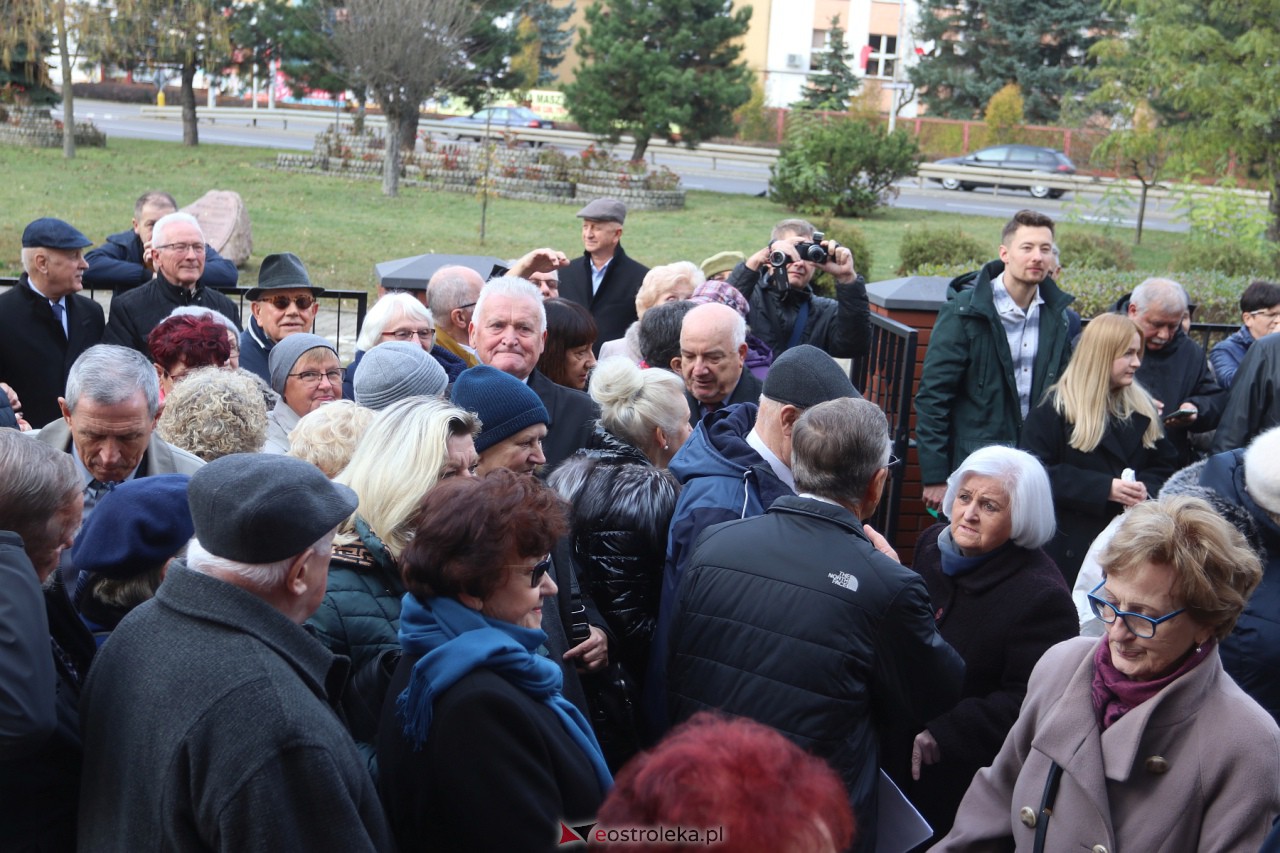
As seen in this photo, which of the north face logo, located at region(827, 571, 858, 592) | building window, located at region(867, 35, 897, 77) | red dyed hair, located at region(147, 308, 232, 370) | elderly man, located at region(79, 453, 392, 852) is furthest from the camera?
building window, located at region(867, 35, 897, 77)

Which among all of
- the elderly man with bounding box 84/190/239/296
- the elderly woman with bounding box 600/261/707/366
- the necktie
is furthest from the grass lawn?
the elderly woman with bounding box 600/261/707/366

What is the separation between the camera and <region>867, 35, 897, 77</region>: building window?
190 feet

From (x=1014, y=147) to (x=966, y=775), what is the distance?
120ft

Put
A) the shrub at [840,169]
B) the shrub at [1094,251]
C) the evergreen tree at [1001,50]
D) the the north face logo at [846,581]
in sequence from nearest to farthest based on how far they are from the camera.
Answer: the the north face logo at [846,581] < the shrub at [1094,251] < the shrub at [840,169] < the evergreen tree at [1001,50]

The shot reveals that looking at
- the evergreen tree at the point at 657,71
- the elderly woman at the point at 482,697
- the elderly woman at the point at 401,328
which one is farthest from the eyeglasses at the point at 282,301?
the evergreen tree at the point at 657,71

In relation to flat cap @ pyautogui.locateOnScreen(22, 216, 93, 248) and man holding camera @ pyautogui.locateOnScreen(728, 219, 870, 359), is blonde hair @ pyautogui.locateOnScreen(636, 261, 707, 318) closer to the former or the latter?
man holding camera @ pyautogui.locateOnScreen(728, 219, 870, 359)

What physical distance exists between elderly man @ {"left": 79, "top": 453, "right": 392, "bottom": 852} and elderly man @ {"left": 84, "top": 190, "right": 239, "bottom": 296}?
16.9 feet

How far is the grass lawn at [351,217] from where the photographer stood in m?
18.7

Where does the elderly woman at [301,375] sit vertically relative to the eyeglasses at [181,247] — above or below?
below

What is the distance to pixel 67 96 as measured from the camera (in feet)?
89.5

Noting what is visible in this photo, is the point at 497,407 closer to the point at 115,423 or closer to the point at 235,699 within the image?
the point at 115,423

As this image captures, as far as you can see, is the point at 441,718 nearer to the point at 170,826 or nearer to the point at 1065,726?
the point at 170,826

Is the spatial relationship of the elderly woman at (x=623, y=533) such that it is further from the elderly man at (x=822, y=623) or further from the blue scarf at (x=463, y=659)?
the blue scarf at (x=463, y=659)

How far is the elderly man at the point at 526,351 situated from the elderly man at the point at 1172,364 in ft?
11.4
